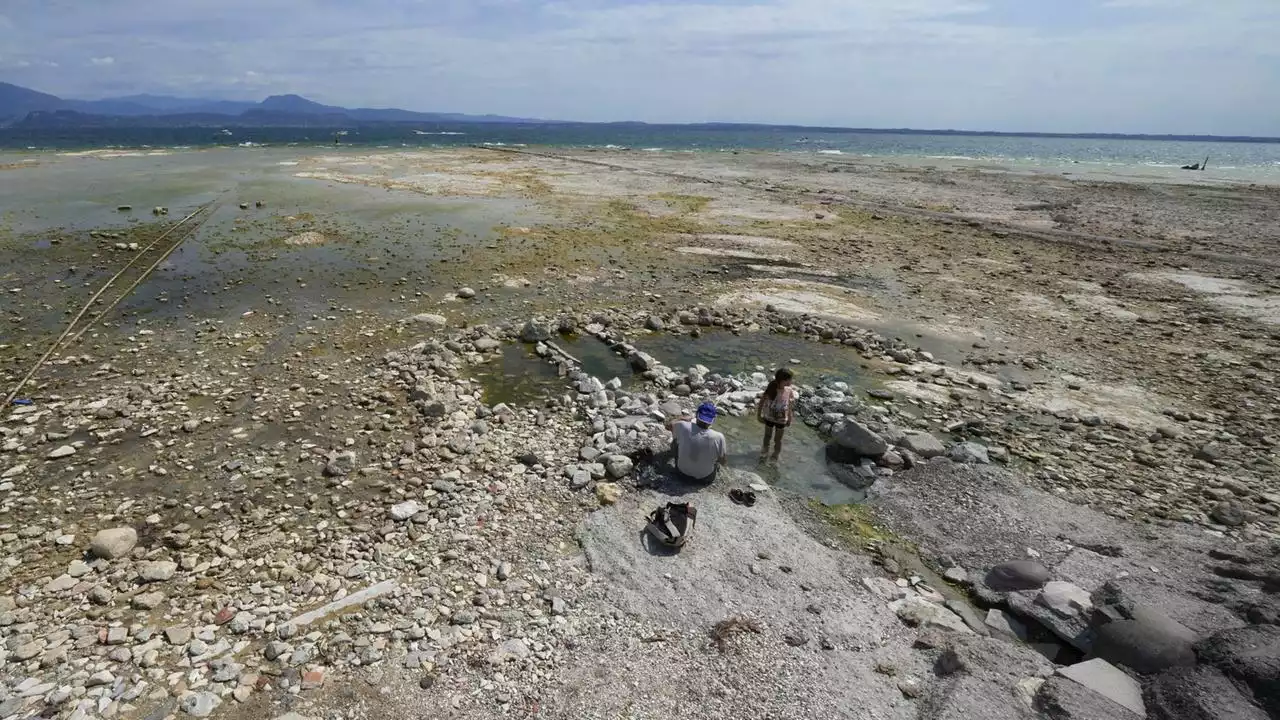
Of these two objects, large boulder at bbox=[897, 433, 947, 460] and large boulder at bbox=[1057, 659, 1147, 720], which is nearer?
large boulder at bbox=[1057, 659, 1147, 720]

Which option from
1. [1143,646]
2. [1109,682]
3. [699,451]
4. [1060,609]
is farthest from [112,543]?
[1143,646]

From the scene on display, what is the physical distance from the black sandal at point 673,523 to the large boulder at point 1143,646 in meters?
4.01

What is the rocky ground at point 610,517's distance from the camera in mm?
5125

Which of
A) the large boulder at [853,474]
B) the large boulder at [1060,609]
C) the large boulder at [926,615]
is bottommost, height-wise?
the large boulder at [926,615]

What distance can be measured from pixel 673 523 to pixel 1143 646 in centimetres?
445

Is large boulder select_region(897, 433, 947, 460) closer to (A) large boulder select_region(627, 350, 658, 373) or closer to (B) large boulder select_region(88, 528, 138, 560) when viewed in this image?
(A) large boulder select_region(627, 350, 658, 373)

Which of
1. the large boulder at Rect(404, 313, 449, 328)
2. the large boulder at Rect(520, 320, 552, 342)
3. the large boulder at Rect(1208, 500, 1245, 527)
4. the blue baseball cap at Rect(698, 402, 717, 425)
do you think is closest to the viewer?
the large boulder at Rect(1208, 500, 1245, 527)

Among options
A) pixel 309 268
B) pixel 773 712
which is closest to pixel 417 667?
pixel 773 712

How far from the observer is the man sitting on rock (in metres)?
7.96

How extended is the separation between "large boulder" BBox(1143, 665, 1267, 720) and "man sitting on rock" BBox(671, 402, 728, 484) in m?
4.71

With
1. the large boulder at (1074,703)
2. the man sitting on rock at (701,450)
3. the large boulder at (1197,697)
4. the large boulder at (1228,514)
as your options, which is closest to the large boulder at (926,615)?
the large boulder at (1074,703)

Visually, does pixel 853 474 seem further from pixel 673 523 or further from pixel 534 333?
pixel 534 333

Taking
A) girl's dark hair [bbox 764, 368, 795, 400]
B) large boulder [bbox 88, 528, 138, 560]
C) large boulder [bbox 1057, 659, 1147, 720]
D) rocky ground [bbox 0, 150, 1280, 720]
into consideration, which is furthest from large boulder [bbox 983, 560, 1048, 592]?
large boulder [bbox 88, 528, 138, 560]

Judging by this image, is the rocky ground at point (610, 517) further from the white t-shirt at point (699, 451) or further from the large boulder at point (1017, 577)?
the white t-shirt at point (699, 451)
